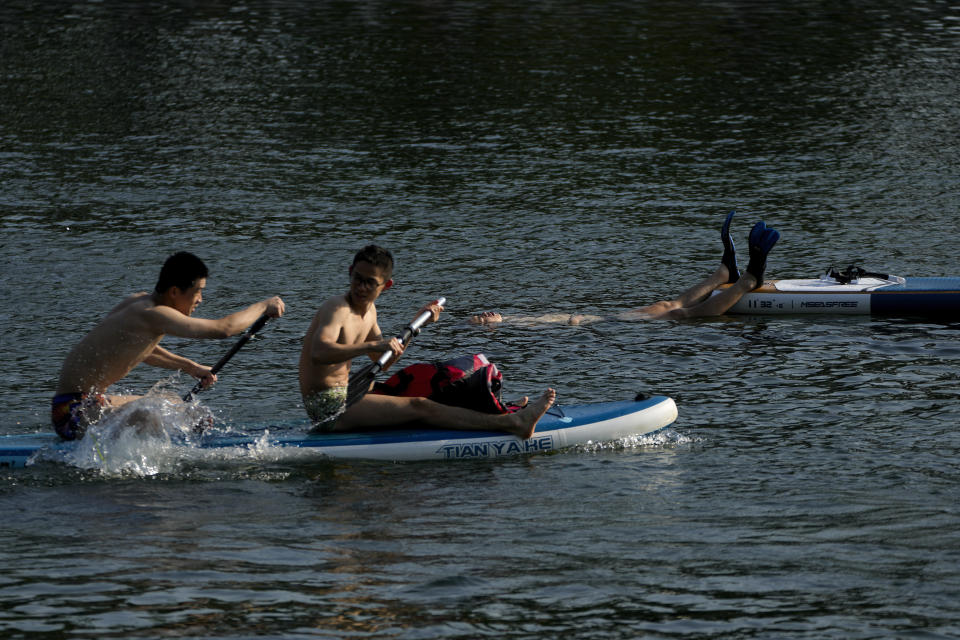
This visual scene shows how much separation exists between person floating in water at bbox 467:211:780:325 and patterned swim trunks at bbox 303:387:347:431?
4.83 m

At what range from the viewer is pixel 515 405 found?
1122 cm

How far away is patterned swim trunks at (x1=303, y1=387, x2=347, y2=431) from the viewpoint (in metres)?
10.6

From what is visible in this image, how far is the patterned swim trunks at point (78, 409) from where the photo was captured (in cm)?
1030

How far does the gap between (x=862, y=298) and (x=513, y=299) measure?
4.18 meters

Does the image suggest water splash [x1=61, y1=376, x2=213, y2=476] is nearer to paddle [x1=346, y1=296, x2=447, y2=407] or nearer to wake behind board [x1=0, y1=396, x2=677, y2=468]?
wake behind board [x1=0, y1=396, x2=677, y2=468]

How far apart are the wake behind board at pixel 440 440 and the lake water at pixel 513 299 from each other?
0.12 metres

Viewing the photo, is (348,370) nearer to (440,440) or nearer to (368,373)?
(368,373)

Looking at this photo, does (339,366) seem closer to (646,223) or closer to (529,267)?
(529,267)

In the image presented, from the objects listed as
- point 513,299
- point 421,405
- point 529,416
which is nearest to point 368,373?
point 421,405

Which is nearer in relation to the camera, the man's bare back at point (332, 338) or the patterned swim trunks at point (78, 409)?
the man's bare back at point (332, 338)

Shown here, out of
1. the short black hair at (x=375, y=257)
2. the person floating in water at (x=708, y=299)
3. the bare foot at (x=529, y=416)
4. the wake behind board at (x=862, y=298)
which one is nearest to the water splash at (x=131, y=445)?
the short black hair at (x=375, y=257)

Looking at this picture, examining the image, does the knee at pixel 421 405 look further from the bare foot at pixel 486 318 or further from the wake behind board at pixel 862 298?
the wake behind board at pixel 862 298

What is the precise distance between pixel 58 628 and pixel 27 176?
18.0m

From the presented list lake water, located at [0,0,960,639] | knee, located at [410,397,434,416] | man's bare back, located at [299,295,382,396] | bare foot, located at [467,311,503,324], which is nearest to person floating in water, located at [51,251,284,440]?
man's bare back, located at [299,295,382,396]
